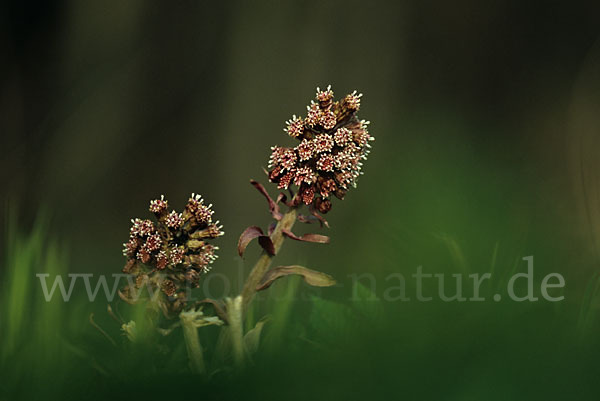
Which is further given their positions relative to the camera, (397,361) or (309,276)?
(309,276)

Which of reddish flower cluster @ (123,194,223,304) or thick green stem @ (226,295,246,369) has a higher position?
reddish flower cluster @ (123,194,223,304)

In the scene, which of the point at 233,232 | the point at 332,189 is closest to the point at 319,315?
the point at 332,189

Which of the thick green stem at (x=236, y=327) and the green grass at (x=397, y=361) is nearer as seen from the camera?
the green grass at (x=397, y=361)

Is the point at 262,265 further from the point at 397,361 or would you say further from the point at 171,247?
the point at 397,361

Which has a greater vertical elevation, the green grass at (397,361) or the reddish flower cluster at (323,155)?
the reddish flower cluster at (323,155)

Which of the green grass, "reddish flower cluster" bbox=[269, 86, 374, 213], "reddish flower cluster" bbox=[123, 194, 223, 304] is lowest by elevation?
the green grass

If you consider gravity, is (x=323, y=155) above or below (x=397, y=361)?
above

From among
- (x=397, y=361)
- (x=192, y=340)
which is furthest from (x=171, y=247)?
(x=397, y=361)
